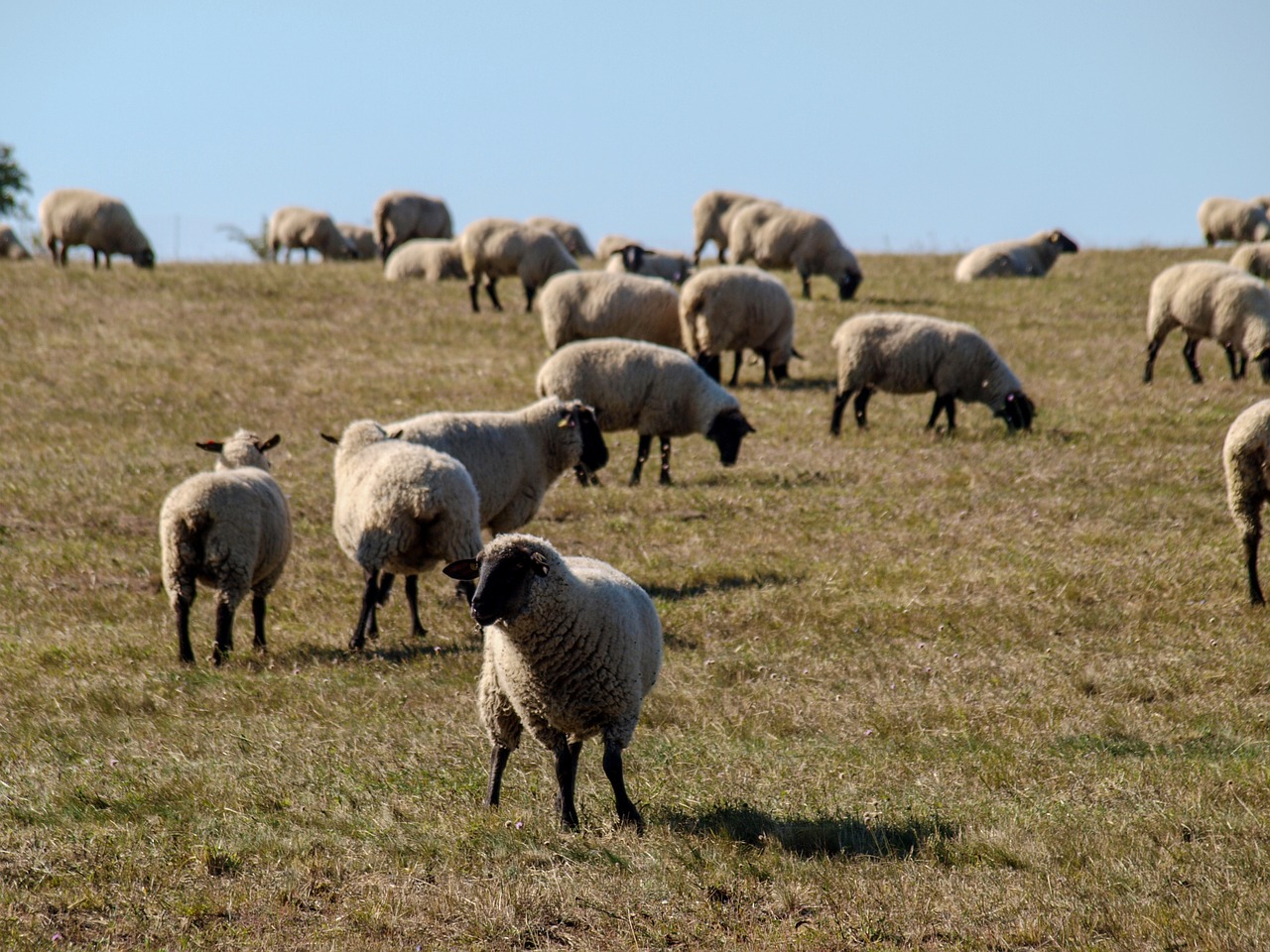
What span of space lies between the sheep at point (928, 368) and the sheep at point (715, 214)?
17.9 m

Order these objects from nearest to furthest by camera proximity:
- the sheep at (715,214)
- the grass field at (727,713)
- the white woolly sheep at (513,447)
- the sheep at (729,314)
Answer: the grass field at (727,713)
the white woolly sheep at (513,447)
the sheep at (729,314)
the sheep at (715,214)

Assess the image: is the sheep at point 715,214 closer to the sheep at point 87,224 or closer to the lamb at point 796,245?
the lamb at point 796,245

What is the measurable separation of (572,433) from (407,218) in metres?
27.4

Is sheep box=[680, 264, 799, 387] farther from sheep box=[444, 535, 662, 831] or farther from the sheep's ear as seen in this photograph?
the sheep's ear

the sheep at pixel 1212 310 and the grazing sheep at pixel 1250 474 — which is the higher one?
the sheep at pixel 1212 310

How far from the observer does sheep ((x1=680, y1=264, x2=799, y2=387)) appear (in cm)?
2055

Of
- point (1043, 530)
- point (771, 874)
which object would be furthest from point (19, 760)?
point (1043, 530)

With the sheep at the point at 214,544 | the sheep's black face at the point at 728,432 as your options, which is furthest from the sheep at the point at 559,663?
the sheep's black face at the point at 728,432

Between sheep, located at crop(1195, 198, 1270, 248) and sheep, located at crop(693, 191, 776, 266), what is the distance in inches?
551

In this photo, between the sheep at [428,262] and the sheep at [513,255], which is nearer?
the sheep at [513,255]

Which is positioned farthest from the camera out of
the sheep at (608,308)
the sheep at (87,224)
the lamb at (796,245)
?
the sheep at (87,224)

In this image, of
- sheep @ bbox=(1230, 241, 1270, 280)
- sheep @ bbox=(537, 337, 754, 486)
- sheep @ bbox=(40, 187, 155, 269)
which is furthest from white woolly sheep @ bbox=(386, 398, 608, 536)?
sheep @ bbox=(40, 187, 155, 269)

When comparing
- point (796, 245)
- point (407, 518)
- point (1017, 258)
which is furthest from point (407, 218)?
point (407, 518)

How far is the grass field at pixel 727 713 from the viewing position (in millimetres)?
5453
